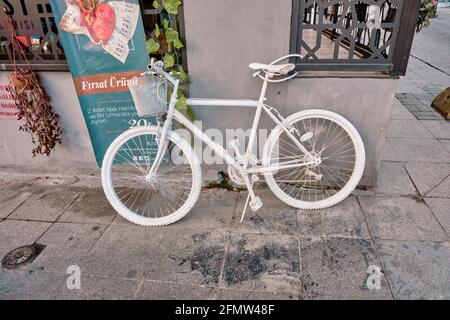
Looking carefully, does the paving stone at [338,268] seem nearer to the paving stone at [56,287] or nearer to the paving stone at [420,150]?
the paving stone at [56,287]

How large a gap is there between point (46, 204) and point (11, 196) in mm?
554

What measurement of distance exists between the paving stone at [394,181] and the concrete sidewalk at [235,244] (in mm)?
13

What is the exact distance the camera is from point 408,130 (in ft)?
18.0

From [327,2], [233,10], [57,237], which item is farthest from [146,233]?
[327,2]

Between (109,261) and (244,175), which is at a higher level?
(244,175)

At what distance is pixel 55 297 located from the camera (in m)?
2.67

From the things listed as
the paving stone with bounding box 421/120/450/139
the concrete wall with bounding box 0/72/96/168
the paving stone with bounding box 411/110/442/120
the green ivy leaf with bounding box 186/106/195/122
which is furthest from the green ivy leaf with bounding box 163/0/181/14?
the paving stone with bounding box 411/110/442/120

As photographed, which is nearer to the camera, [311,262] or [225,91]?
[311,262]

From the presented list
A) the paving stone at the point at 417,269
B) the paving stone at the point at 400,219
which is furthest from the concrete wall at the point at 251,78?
the paving stone at the point at 417,269

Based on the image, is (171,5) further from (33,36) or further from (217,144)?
(33,36)

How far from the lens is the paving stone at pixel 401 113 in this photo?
6.02m

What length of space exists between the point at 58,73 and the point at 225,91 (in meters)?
1.96
